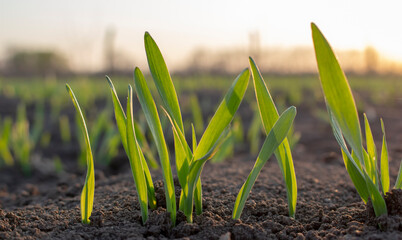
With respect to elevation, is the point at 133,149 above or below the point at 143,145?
above

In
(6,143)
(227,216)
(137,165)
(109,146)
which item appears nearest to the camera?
(137,165)

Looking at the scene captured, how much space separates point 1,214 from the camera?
1071 millimetres

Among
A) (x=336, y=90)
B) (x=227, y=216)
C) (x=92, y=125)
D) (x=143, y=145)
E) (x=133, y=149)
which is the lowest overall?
(x=92, y=125)

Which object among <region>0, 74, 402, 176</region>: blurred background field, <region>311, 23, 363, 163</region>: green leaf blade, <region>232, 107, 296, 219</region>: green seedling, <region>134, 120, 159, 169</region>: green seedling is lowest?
<region>0, 74, 402, 176</region>: blurred background field

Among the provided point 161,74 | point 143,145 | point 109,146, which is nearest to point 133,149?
point 161,74

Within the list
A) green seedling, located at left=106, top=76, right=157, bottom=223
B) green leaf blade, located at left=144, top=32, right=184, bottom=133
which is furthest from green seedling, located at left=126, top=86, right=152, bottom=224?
green leaf blade, located at left=144, top=32, right=184, bottom=133

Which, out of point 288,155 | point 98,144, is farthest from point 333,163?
Result: point 98,144

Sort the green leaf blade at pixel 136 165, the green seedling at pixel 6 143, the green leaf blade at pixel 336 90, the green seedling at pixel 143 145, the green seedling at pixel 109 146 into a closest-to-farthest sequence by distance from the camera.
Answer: the green leaf blade at pixel 336 90 < the green leaf blade at pixel 136 165 < the green seedling at pixel 143 145 < the green seedling at pixel 6 143 < the green seedling at pixel 109 146

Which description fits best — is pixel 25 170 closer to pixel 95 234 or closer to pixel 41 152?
pixel 41 152

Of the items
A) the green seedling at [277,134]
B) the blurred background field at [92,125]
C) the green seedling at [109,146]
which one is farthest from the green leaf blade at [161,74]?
the green seedling at [109,146]

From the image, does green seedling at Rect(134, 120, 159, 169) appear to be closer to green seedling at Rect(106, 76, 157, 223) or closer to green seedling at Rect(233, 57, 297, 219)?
green seedling at Rect(106, 76, 157, 223)

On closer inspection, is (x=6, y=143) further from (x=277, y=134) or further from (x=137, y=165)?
(x=277, y=134)

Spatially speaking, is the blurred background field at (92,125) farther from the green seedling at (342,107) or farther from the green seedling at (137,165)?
the green seedling at (342,107)

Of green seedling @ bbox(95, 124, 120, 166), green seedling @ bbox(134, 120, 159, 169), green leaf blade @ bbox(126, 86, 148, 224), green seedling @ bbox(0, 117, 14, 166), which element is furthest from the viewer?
green seedling @ bbox(95, 124, 120, 166)
